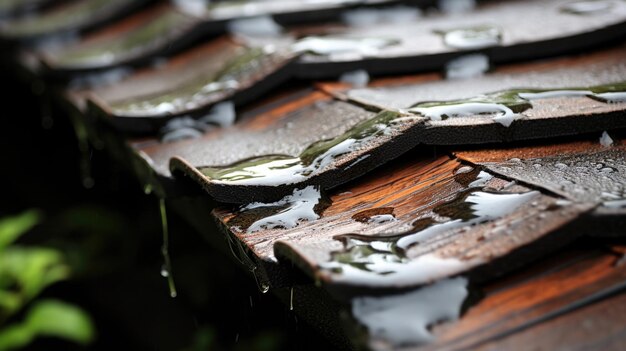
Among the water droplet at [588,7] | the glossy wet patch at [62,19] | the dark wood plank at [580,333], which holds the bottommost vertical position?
the dark wood plank at [580,333]

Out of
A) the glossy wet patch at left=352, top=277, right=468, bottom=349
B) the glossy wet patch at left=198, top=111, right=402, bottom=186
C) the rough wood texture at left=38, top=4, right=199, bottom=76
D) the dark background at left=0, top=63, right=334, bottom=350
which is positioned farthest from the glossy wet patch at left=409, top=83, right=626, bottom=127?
the rough wood texture at left=38, top=4, right=199, bottom=76

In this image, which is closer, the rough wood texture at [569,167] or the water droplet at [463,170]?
the rough wood texture at [569,167]

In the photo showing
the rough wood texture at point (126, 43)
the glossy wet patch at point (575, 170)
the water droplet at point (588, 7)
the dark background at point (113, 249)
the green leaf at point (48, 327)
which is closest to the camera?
the glossy wet patch at point (575, 170)

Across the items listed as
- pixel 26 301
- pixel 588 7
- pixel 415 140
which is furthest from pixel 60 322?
pixel 588 7

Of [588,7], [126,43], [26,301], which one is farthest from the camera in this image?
[26,301]

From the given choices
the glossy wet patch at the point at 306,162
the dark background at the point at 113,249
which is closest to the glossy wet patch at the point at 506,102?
the glossy wet patch at the point at 306,162

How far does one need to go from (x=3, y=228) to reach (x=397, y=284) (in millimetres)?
3254

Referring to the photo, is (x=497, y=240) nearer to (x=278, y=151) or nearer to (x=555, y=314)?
(x=555, y=314)

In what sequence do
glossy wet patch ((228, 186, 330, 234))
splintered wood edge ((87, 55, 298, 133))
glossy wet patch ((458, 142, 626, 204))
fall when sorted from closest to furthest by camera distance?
1. glossy wet patch ((458, 142, 626, 204))
2. glossy wet patch ((228, 186, 330, 234))
3. splintered wood edge ((87, 55, 298, 133))

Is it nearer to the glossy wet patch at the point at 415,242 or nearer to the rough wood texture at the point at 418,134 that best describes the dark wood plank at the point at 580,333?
the glossy wet patch at the point at 415,242

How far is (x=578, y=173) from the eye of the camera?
165 cm

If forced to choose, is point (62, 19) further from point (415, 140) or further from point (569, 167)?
point (569, 167)

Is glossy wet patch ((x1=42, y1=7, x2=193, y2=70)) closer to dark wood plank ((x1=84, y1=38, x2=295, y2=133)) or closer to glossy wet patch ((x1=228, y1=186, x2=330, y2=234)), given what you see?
dark wood plank ((x1=84, y1=38, x2=295, y2=133))

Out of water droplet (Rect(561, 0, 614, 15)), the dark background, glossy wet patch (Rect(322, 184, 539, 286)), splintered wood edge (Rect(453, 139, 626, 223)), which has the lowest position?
the dark background
